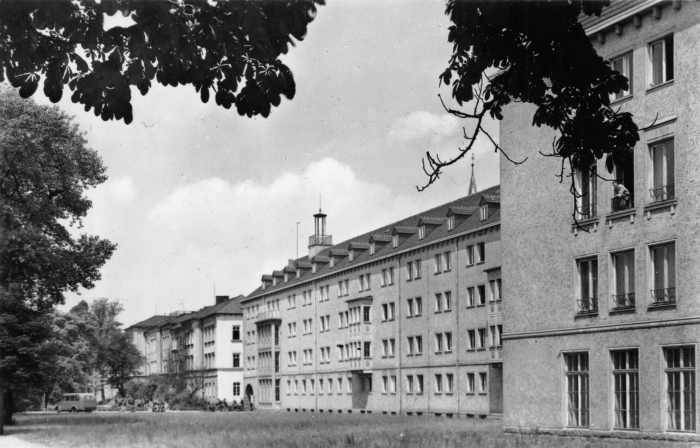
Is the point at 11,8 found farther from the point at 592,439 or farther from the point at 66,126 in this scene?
the point at 66,126

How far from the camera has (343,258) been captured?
83.9 metres

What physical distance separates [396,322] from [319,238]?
3319 cm

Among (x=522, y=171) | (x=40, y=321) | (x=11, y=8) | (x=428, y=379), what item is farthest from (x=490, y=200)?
(x=11, y=8)

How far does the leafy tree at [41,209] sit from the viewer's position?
1501 inches

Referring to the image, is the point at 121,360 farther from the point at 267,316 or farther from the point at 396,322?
the point at 396,322

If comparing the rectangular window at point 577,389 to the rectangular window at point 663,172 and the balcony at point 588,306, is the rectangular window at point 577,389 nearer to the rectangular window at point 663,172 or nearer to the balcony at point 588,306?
the balcony at point 588,306

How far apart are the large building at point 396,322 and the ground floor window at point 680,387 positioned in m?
28.6

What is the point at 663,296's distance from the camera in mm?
26734

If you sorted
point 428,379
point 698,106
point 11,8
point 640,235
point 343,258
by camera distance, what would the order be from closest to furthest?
point 11,8
point 698,106
point 640,235
point 428,379
point 343,258

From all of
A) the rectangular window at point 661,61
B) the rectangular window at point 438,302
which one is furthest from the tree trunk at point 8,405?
the rectangular window at point 661,61

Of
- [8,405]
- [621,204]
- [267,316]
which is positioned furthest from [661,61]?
[267,316]

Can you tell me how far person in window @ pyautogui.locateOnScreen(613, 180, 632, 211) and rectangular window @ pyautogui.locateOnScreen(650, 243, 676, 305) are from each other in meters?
1.70

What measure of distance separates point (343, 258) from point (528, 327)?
5206 cm

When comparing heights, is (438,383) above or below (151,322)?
below
